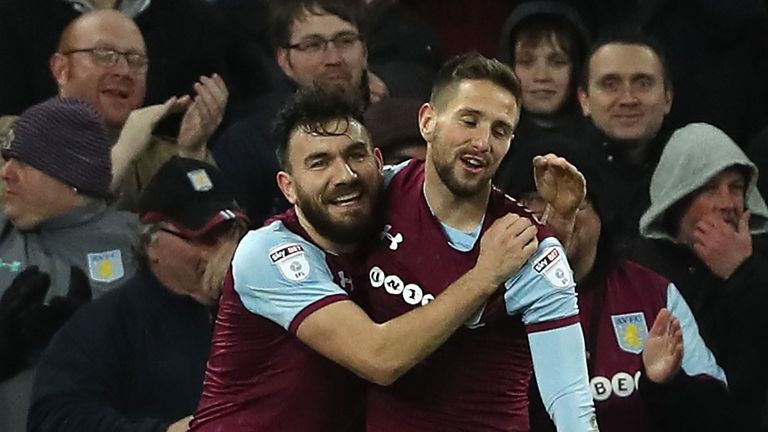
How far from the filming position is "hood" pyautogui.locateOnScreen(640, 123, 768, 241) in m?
7.03

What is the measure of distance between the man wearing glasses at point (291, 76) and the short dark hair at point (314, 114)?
146cm

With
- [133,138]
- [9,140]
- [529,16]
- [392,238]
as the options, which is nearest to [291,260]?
[392,238]

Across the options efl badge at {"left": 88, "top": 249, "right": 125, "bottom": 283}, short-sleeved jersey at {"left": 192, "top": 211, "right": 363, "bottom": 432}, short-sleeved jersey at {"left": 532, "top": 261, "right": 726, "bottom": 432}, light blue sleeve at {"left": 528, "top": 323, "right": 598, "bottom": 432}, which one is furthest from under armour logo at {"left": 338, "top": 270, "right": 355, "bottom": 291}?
efl badge at {"left": 88, "top": 249, "right": 125, "bottom": 283}

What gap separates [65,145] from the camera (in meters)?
6.55

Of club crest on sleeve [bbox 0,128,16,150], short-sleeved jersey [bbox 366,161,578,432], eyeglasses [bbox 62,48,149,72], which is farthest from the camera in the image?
eyeglasses [bbox 62,48,149,72]

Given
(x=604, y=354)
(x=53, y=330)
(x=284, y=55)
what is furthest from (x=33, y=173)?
(x=604, y=354)

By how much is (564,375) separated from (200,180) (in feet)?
5.27

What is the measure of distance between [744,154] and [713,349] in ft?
2.96

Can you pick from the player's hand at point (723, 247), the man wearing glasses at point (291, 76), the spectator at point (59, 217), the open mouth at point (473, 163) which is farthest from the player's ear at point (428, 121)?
the player's hand at point (723, 247)

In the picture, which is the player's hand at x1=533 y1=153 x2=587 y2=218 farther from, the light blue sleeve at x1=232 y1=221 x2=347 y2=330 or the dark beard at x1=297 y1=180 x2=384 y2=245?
the light blue sleeve at x1=232 y1=221 x2=347 y2=330

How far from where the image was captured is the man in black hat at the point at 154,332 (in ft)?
19.6

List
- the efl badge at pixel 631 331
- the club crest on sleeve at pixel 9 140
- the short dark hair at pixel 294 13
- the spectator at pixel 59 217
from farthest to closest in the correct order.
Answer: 1. the short dark hair at pixel 294 13
2. the club crest on sleeve at pixel 9 140
3. the spectator at pixel 59 217
4. the efl badge at pixel 631 331

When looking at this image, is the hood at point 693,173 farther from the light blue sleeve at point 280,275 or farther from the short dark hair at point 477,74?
the light blue sleeve at point 280,275

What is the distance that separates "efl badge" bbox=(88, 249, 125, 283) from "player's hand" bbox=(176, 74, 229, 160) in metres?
0.69
